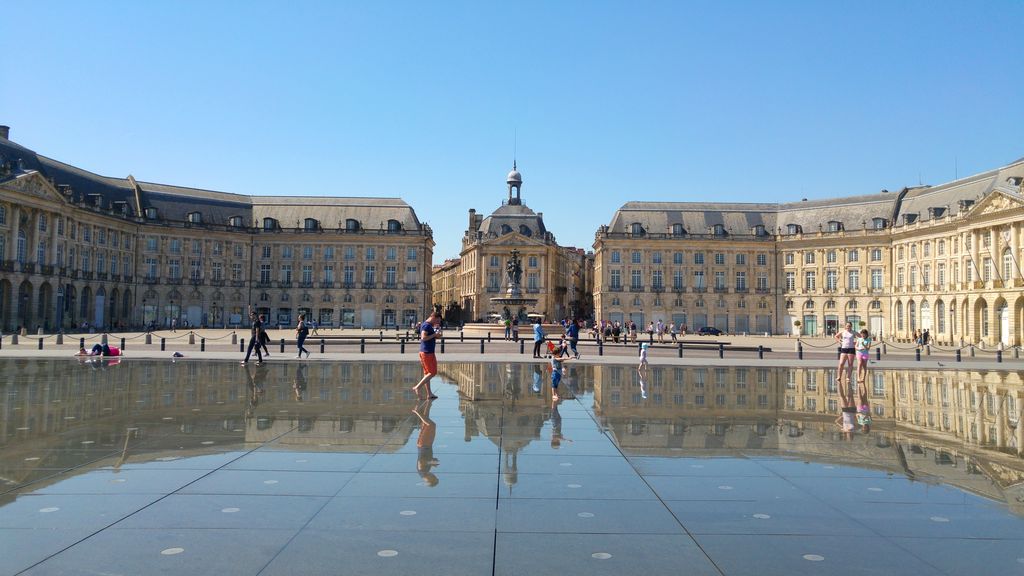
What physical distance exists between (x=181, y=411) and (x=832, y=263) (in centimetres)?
8592

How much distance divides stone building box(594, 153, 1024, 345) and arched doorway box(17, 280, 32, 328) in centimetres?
6325

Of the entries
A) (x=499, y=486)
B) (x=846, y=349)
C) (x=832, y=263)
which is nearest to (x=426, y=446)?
(x=499, y=486)

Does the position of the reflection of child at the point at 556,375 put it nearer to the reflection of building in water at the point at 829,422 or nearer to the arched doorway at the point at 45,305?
the reflection of building in water at the point at 829,422

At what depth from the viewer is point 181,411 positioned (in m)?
14.2

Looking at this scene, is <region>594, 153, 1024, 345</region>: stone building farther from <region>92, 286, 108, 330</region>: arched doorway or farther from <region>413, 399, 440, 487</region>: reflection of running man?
<region>413, 399, 440, 487</region>: reflection of running man

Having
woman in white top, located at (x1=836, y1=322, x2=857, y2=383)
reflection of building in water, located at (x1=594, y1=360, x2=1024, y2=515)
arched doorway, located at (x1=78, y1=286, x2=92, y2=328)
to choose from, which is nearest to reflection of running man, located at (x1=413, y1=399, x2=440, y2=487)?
reflection of building in water, located at (x1=594, y1=360, x2=1024, y2=515)

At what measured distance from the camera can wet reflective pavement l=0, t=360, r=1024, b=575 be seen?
20.2 feet

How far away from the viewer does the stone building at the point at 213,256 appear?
234 ft

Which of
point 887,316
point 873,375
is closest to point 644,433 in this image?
point 873,375

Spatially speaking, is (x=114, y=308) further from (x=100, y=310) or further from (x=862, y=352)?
(x=862, y=352)

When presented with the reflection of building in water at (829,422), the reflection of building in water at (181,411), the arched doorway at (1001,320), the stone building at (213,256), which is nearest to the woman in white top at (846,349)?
the reflection of building in water at (829,422)

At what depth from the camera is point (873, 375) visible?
2580cm

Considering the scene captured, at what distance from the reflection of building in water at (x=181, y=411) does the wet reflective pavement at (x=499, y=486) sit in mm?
88

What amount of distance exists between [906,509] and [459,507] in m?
4.79
